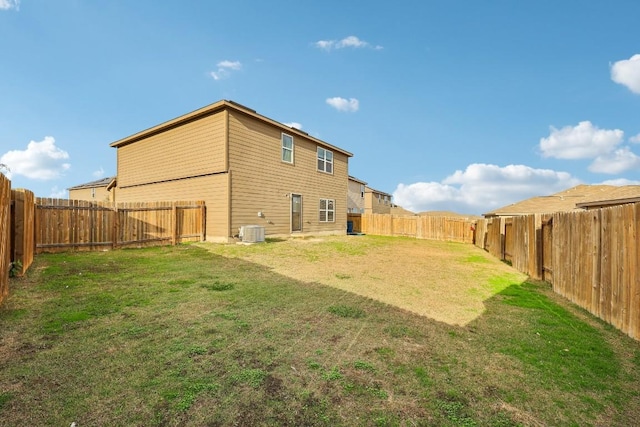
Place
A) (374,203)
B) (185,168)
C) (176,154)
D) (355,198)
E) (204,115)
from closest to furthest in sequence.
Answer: (204,115)
(185,168)
(176,154)
(355,198)
(374,203)

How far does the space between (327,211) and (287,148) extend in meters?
5.80

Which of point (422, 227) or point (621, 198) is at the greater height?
point (621, 198)

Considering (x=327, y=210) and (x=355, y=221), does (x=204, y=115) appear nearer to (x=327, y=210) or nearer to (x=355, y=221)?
(x=327, y=210)

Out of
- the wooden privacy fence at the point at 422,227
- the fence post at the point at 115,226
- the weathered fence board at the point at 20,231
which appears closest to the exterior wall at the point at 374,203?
the wooden privacy fence at the point at 422,227

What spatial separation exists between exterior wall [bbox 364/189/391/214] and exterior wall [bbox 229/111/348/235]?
22325 millimetres

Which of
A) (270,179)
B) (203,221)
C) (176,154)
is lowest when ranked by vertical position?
(203,221)

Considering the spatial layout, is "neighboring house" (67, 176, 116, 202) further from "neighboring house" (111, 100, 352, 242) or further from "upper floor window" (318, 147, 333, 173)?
"upper floor window" (318, 147, 333, 173)

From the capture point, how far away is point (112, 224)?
436 inches

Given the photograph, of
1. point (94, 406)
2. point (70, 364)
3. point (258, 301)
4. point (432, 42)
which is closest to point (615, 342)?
point (258, 301)

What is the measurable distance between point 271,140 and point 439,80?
34.1 ft

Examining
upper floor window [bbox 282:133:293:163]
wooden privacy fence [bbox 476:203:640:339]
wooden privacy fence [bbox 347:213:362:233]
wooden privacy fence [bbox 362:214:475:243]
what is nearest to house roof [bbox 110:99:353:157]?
upper floor window [bbox 282:133:293:163]

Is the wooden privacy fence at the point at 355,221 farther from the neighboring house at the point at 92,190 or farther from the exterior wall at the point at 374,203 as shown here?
the neighboring house at the point at 92,190

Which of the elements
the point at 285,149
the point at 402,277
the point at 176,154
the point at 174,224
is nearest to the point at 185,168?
the point at 176,154

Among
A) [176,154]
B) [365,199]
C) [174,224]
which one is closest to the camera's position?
[174,224]
